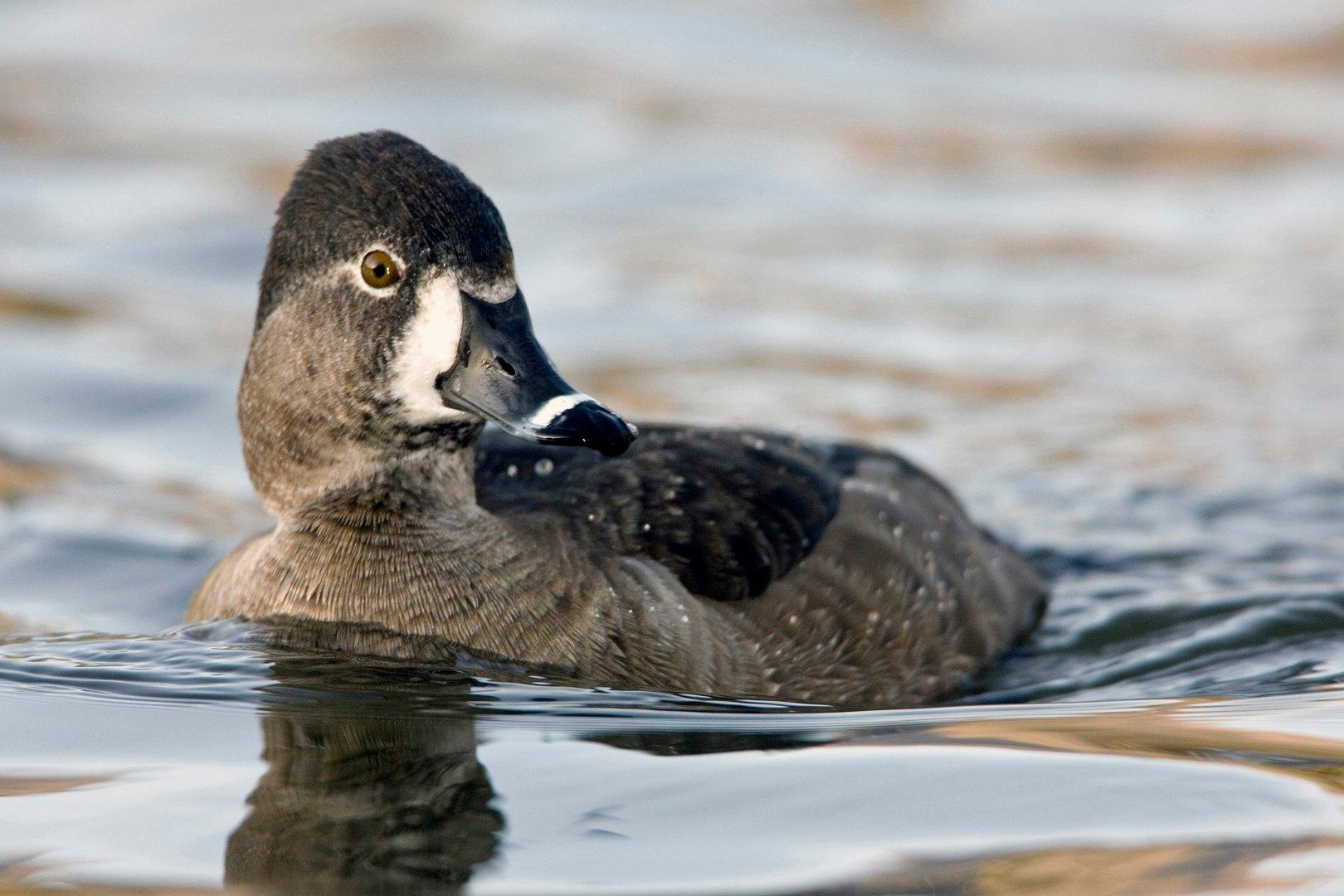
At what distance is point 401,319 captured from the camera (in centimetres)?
467

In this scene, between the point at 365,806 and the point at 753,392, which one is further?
the point at 753,392

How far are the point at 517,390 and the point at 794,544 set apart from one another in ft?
3.96

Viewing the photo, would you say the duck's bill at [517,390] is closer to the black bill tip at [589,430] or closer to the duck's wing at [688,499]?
the black bill tip at [589,430]

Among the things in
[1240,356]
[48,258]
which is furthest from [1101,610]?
[48,258]

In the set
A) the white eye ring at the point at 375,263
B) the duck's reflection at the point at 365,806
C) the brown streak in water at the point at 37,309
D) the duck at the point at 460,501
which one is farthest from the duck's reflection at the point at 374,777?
the brown streak in water at the point at 37,309

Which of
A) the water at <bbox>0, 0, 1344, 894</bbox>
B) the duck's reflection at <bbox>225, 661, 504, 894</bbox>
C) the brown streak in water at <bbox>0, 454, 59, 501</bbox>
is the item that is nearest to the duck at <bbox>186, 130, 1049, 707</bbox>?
the water at <bbox>0, 0, 1344, 894</bbox>

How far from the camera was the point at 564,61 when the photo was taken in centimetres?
1438

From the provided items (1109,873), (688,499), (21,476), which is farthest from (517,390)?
(21,476)

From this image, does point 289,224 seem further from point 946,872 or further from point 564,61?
point 564,61

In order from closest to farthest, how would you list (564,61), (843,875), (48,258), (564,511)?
(843,875) → (564,511) → (48,258) → (564,61)

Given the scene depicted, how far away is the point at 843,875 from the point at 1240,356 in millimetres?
6733

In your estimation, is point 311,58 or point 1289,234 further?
point 311,58

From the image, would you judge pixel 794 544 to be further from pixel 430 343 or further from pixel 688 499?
pixel 430 343

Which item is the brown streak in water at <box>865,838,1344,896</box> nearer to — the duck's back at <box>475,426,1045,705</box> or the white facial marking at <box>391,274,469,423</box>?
the duck's back at <box>475,426,1045,705</box>
